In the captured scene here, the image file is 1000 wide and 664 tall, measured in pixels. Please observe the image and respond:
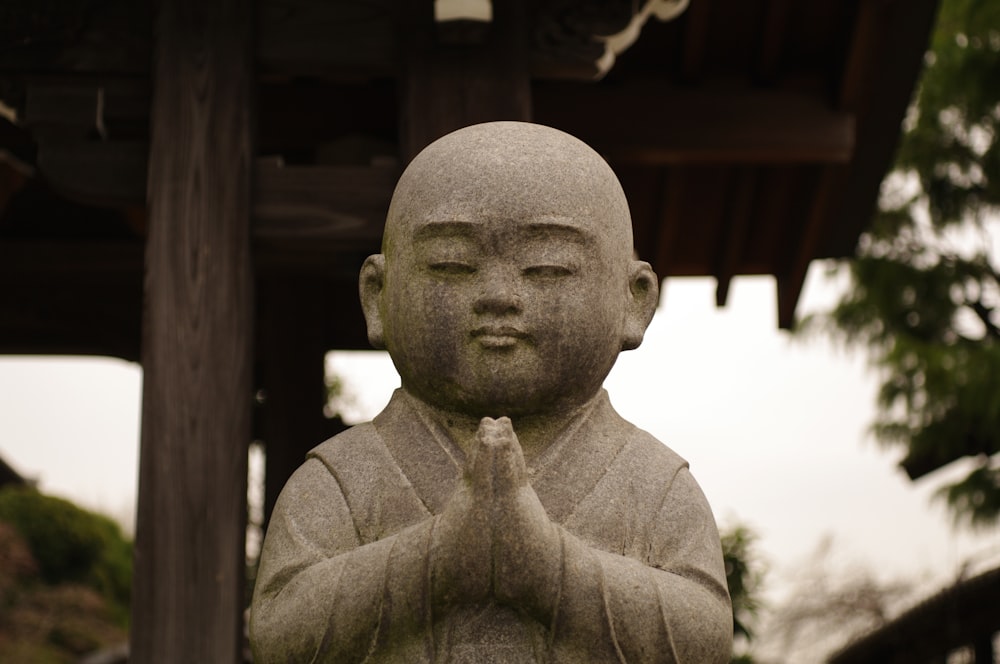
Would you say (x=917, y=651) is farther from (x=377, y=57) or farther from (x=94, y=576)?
(x=94, y=576)

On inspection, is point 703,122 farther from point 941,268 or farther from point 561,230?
point 941,268

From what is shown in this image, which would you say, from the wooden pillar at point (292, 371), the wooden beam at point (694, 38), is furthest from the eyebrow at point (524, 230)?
the wooden pillar at point (292, 371)

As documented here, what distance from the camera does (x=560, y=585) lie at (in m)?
2.79

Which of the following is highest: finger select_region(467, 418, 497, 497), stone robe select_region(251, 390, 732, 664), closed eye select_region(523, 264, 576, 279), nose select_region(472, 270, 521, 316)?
closed eye select_region(523, 264, 576, 279)

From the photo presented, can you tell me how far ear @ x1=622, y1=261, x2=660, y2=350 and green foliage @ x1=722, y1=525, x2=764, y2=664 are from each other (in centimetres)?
357

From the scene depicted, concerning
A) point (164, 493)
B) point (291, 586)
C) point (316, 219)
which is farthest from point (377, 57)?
point (291, 586)

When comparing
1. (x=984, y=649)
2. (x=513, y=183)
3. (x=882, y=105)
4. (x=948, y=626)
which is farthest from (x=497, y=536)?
(x=984, y=649)

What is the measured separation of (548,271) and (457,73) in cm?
229

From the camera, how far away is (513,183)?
3049mm

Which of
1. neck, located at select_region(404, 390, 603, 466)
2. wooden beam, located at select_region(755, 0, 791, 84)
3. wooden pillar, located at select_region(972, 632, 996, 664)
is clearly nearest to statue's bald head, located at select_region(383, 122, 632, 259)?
neck, located at select_region(404, 390, 603, 466)

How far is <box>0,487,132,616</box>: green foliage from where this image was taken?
14633mm

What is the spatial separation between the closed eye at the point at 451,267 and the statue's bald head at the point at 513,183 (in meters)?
0.11

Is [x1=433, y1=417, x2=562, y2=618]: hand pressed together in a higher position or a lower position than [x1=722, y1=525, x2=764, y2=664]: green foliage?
higher

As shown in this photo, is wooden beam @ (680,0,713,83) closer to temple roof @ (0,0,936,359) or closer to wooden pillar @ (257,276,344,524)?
temple roof @ (0,0,936,359)
